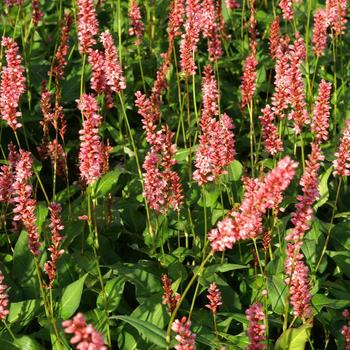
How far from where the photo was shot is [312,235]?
3.91 m

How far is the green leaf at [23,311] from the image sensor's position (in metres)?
3.33

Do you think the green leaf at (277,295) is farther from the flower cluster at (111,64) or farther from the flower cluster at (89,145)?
the flower cluster at (111,64)

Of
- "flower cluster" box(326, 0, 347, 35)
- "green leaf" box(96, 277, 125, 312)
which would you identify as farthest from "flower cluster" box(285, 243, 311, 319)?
"flower cluster" box(326, 0, 347, 35)

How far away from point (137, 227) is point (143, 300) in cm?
90

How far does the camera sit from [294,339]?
116 inches

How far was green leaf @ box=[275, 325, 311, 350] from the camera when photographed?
2922 millimetres

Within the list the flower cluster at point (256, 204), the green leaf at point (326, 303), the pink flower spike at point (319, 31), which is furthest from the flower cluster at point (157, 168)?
the pink flower spike at point (319, 31)

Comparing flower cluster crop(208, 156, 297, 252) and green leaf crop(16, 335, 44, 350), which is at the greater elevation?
flower cluster crop(208, 156, 297, 252)

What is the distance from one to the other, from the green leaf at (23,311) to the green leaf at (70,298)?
0.41 ft

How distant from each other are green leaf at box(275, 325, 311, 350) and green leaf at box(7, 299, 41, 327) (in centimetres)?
117

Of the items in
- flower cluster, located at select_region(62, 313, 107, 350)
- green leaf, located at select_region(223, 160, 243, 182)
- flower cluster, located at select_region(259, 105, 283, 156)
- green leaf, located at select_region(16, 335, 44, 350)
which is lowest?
green leaf, located at select_region(16, 335, 44, 350)

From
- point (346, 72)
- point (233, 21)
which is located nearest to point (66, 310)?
point (346, 72)

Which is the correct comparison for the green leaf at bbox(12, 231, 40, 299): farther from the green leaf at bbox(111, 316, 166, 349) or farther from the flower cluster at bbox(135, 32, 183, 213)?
the green leaf at bbox(111, 316, 166, 349)

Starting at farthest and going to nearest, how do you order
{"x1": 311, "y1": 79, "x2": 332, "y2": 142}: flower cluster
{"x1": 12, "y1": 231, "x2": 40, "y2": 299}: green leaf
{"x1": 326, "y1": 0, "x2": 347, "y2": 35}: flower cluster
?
{"x1": 326, "y1": 0, "x2": 347, "y2": 35}: flower cluster, {"x1": 12, "y1": 231, "x2": 40, "y2": 299}: green leaf, {"x1": 311, "y1": 79, "x2": 332, "y2": 142}: flower cluster
